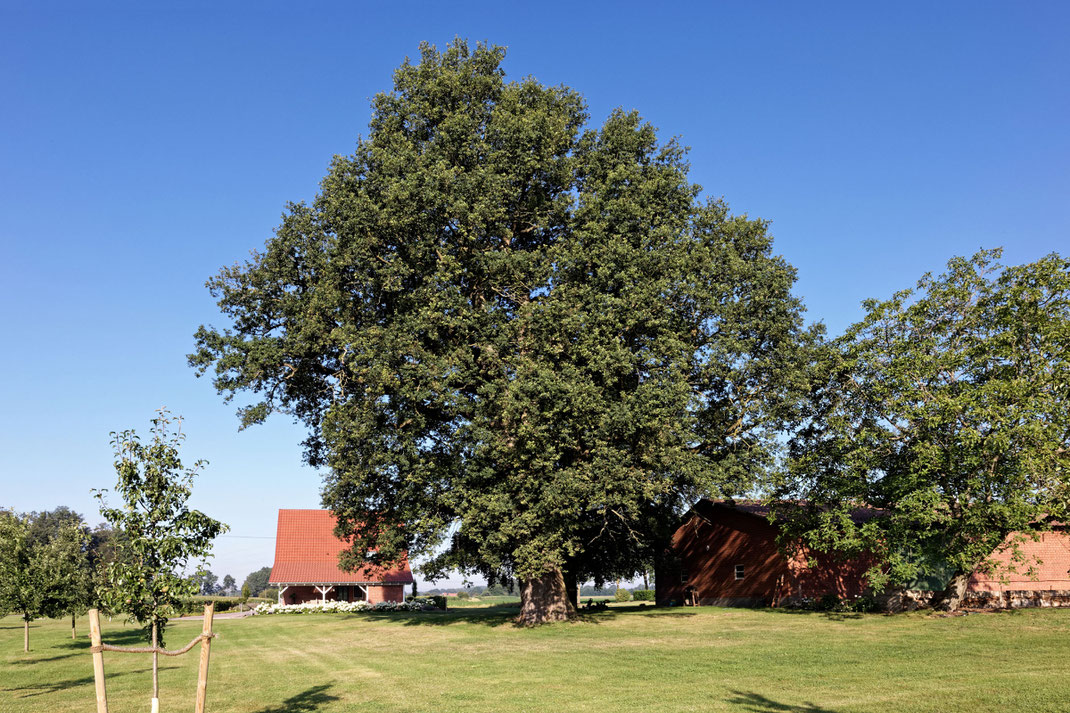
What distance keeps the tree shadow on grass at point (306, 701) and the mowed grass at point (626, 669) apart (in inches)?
2.1

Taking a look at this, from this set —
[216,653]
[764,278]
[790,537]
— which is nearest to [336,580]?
[216,653]

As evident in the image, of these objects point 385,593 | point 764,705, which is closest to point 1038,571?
point 764,705

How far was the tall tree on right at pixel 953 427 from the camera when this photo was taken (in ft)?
89.3

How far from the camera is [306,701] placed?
53.3ft

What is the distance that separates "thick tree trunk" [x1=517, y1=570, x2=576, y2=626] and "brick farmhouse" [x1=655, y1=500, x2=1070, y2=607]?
7.98m

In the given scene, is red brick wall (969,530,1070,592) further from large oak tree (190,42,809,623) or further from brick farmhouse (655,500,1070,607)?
large oak tree (190,42,809,623)

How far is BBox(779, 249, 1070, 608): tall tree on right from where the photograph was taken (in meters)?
27.2

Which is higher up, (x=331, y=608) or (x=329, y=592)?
(x=329, y=592)

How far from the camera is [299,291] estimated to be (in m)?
34.3

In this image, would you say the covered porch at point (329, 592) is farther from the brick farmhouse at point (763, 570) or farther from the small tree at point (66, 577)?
the small tree at point (66, 577)

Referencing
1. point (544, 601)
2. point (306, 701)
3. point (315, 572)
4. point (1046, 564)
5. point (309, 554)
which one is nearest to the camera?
point (306, 701)

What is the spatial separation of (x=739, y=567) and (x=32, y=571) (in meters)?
33.2

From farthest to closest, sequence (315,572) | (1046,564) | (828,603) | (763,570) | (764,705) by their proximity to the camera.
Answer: (315,572) → (1046,564) → (763,570) → (828,603) → (764,705)

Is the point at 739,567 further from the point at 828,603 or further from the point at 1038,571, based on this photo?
the point at 1038,571
